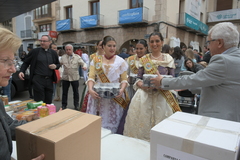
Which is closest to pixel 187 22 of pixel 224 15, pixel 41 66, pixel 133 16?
pixel 133 16

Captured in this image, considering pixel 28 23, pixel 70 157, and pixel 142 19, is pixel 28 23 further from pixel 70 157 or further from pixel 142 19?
pixel 70 157

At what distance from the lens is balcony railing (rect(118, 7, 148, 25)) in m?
11.8

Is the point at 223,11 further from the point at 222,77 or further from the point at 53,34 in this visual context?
the point at 222,77

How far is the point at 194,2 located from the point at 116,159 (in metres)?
16.5

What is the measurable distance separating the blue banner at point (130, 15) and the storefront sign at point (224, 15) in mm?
9420

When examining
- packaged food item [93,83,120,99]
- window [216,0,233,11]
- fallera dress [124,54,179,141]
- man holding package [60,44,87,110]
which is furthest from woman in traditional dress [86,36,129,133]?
window [216,0,233,11]

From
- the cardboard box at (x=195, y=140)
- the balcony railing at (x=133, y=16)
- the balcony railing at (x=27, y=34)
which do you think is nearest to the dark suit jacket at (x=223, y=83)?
the cardboard box at (x=195, y=140)

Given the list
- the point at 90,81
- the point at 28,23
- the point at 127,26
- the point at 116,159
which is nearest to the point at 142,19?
the point at 127,26

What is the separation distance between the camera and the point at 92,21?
13.8m

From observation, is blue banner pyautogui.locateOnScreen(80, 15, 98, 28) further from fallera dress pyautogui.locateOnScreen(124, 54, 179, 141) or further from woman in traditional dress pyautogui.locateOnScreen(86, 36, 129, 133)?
fallera dress pyautogui.locateOnScreen(124, 54, 179, 141)

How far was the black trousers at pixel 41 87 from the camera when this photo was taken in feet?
10.4

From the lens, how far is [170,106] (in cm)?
212

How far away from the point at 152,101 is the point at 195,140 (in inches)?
56.0

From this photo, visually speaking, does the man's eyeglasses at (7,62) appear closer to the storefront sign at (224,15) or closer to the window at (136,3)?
the window at (136,3)
